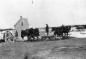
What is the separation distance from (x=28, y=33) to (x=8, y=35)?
18.5m

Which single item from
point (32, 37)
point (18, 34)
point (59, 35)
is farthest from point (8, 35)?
point (18, 34)

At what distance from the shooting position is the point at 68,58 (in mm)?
9242

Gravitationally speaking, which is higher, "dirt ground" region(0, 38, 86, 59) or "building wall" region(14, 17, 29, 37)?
"building wall" region(14, 17, 29, 37)

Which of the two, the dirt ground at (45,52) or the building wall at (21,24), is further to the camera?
the building wall at (21,24)

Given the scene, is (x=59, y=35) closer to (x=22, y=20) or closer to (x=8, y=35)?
(x=22, y=20)

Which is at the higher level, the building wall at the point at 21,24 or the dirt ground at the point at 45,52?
the building wall at the point at 21,24

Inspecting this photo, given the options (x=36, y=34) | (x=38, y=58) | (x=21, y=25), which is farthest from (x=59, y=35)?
(x=38, y=58)

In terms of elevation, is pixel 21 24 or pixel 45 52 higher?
pixel 21 24

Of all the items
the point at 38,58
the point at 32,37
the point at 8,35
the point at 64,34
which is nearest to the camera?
the point at 38,58

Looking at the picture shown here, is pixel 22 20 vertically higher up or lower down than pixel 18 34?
higher up

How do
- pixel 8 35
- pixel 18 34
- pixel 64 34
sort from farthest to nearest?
pixel 18 34, pixel 64 34, pixel 8 35

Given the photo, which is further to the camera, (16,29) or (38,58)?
(16,29)

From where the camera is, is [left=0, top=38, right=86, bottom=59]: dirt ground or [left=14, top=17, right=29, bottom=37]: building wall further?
[left=14, top=17, right=29, bottom=37]: building wall

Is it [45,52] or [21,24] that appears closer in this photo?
[45,52]
